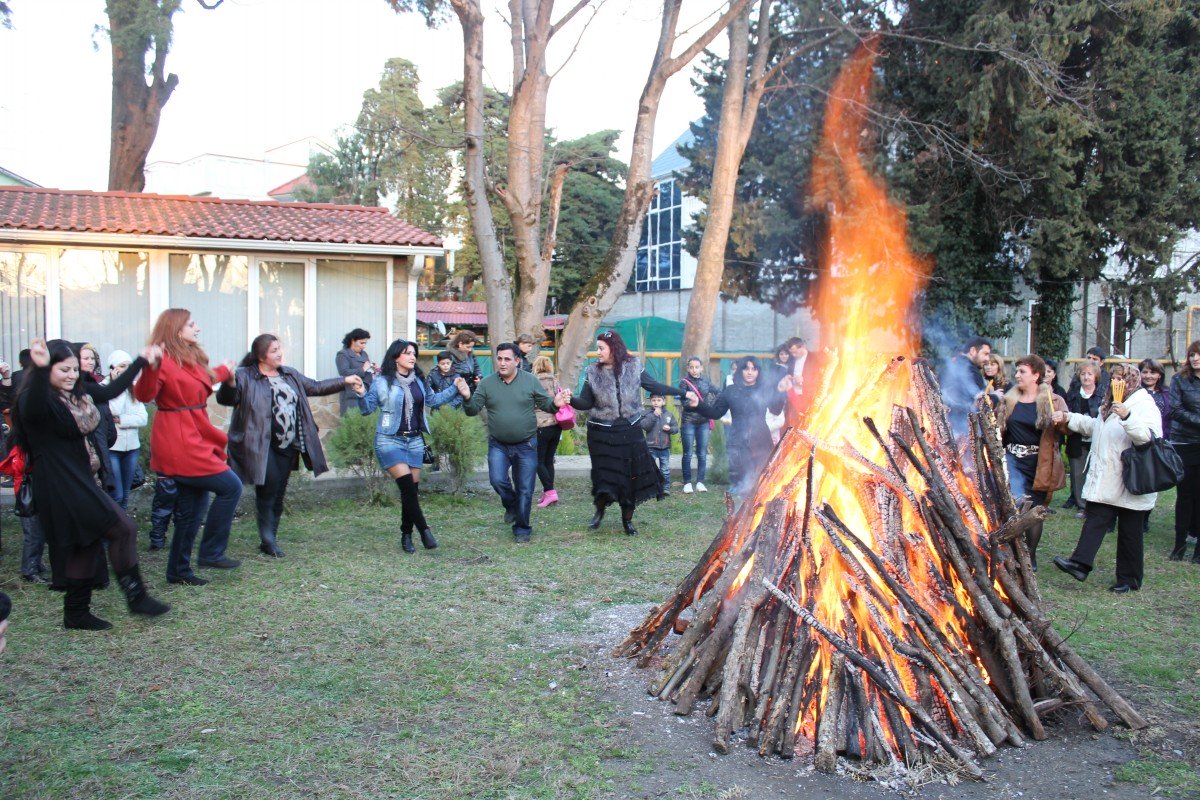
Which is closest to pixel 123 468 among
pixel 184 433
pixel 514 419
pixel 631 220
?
pixel 184 433

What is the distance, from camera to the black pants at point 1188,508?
8.50 m

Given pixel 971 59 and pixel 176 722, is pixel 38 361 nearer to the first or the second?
pixel 176 722

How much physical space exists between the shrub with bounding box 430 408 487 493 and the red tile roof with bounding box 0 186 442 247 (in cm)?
A: 492

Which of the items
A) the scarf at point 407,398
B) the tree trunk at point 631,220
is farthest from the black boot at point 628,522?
the tree trunk at point 631,220

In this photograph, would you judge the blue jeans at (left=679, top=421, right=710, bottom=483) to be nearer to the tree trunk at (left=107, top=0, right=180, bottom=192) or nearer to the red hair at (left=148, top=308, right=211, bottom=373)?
the red hair at (left=148, top=308, right=211, bottom=373)

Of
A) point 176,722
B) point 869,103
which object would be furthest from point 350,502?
point 869,103

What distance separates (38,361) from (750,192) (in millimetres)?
19384

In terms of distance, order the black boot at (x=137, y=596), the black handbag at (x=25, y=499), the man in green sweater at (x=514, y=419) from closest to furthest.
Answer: the black boot at (x=137, y=596)
the black handbag at (x=25, y=499)
the man in green sweater at (x=514, y=419)

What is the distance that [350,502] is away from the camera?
1084 centimetres

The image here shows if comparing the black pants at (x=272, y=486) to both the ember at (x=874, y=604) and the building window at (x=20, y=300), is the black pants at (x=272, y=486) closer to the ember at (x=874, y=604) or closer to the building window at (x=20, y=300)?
the ember at (x=874, y=604)

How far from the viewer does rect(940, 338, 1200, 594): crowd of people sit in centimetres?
688

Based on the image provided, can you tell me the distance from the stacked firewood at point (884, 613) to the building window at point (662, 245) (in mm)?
32289

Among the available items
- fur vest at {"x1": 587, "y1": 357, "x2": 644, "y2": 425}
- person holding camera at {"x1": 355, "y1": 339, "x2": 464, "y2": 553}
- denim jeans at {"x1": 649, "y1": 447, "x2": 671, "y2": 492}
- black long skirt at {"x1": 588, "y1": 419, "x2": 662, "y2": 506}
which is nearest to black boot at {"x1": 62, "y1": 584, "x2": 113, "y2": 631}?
person holding camera at {"x1": 355, "y1": 339, "x2": 464, "y2": 553}

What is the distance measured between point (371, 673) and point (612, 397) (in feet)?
14.1
